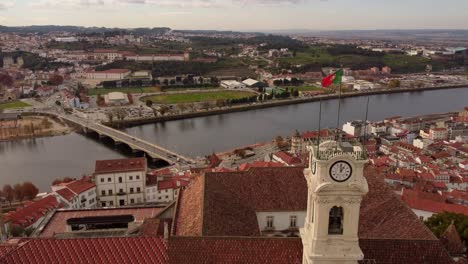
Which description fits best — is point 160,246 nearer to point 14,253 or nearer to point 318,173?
point 14,253

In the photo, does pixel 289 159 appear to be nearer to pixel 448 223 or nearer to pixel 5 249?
pixel 448 223

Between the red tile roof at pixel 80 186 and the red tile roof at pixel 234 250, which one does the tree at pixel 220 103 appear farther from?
the red tile roof at pixel 234 250

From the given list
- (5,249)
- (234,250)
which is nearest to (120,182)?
(5,249)

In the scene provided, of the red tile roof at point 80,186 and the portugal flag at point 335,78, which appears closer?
the portugal flag at point 335,78

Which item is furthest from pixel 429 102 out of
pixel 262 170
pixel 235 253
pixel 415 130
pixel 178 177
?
pixel 235 253

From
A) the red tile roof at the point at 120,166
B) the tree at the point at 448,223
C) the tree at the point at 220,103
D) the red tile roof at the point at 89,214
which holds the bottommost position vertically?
the tree at the point at 220,103

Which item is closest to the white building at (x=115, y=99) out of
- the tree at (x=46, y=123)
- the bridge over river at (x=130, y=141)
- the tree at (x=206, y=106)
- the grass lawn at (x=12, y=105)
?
the bridge over river at (x=130, y=141)
